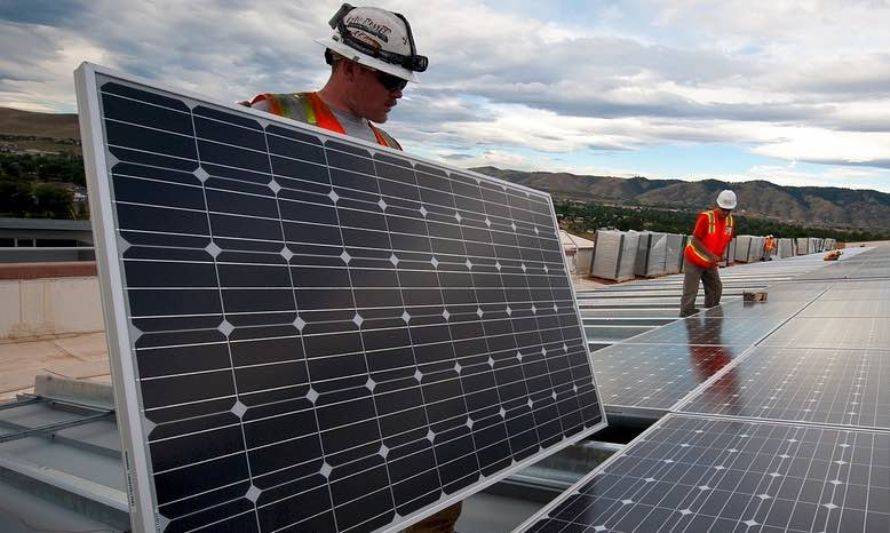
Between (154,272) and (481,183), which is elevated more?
(481,183)

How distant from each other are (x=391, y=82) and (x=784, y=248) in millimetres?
58848

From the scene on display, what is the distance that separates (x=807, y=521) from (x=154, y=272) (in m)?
2.50

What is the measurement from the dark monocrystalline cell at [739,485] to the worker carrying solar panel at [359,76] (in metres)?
2.29

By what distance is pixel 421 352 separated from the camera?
278cm

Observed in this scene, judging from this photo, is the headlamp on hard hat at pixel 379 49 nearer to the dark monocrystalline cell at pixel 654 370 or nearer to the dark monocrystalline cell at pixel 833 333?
the dark monocrystalline cell at pixel 654 370

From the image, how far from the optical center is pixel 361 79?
3.62 meters

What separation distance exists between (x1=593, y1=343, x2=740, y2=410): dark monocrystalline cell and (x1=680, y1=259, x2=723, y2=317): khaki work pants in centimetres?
412

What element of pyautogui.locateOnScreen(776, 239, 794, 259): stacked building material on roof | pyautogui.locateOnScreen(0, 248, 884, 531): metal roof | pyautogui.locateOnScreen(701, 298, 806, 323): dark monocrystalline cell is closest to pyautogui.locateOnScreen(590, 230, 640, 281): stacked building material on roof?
pyautogui.locateOnScreen(701, 298, 806, 323): dark monocrystalline cell

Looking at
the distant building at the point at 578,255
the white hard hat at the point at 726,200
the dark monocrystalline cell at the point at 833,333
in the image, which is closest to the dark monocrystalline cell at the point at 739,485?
the dark monocrystalline cell at the point at 833,333

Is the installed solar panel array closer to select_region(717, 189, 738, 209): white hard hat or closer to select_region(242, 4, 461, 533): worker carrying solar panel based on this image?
select_region(242, 4, 461, 533): worker carrying solar panel

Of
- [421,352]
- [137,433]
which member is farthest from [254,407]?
[421,352]

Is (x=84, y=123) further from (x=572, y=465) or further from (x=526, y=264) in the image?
(x=572, y=465)

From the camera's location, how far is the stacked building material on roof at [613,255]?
2781 centimetres

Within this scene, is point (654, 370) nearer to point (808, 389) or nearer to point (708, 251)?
point (808, 389)
